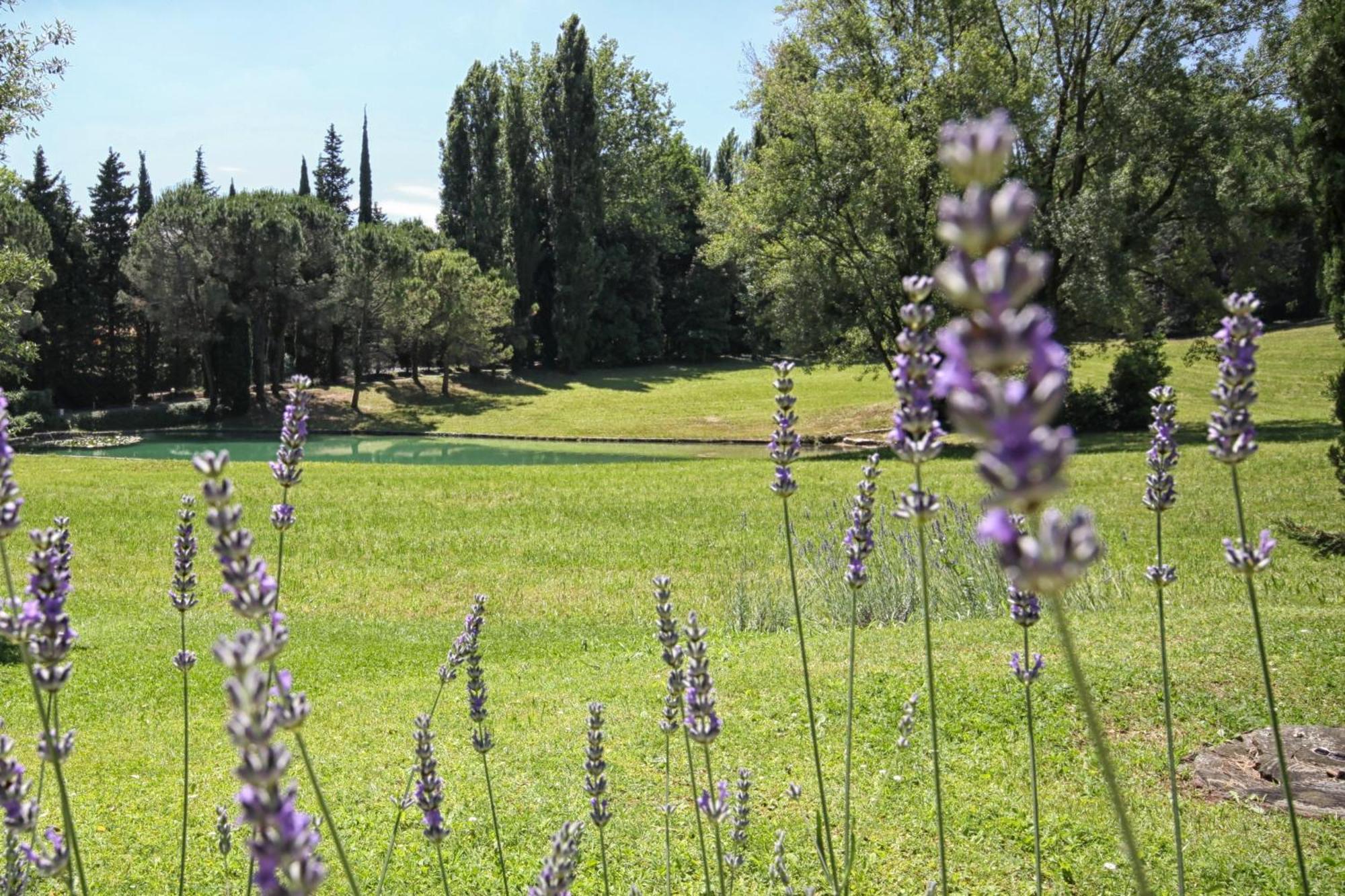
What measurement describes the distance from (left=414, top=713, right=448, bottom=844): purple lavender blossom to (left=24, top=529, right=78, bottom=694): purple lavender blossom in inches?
33.7

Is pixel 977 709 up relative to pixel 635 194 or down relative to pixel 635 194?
down

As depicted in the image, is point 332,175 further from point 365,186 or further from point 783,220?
point 783,220

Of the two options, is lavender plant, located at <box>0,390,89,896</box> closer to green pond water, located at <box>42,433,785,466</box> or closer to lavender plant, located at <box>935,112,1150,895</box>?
lavender plant, located at <box>935,112,1150,895</box>

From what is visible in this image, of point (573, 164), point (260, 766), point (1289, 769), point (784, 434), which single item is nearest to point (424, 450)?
point (573, 164)

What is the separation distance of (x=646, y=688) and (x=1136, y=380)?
24318 mm

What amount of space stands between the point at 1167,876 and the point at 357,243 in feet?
144

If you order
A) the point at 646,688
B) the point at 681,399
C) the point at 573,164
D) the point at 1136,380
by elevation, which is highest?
the point at 573,164

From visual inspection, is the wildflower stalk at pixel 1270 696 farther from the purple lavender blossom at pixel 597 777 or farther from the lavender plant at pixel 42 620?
the lavender plant at pixel 42 620

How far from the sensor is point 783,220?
2647cm

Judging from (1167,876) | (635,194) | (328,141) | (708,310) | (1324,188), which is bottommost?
(1167,876)

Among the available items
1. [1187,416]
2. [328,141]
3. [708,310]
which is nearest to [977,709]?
[1187,416]

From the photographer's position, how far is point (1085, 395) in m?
28.7

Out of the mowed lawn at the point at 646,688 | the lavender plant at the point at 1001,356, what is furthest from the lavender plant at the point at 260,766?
the mowed lawn at the point at 646,688

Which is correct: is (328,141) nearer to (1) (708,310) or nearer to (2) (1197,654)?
(1) (708,310)
